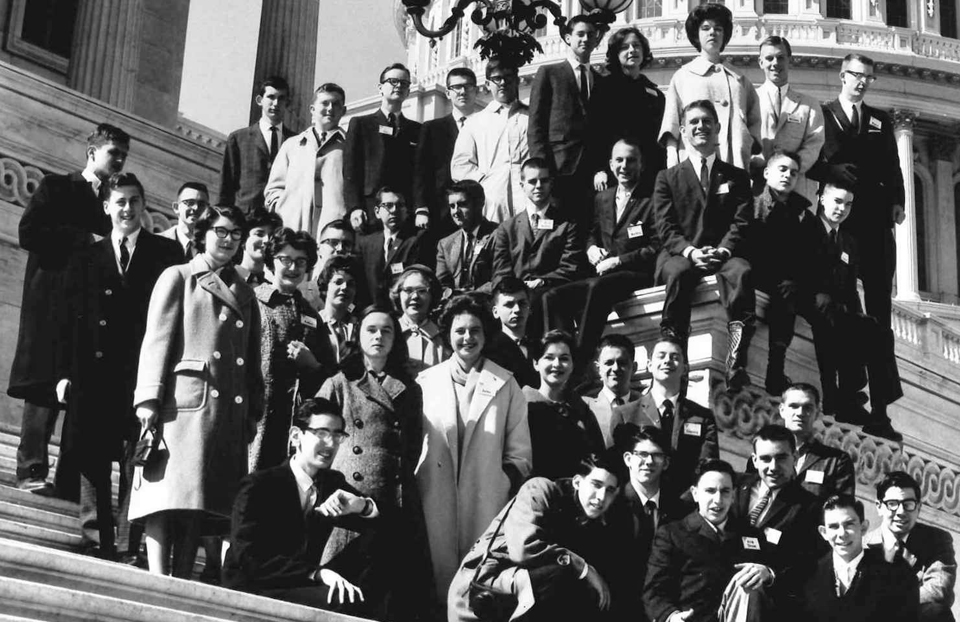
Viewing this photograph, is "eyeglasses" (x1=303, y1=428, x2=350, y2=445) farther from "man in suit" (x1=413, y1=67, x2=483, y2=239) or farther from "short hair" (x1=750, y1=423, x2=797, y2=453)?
"man in suit" (x1=413, y1=67, x2=483, y2=239)

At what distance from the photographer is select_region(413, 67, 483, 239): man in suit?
1348 cm

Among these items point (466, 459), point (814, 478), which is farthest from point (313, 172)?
point (814, 478)

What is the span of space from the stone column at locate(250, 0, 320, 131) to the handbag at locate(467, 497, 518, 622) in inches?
468

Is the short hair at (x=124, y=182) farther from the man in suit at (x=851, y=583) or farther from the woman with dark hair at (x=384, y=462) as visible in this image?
the man in suit at (x=851, y=583)

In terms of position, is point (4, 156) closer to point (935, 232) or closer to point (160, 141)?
point (160, 141)

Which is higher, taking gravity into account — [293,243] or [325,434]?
[293,243]

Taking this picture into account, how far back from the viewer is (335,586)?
792cm

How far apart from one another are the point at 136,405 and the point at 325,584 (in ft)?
4.74

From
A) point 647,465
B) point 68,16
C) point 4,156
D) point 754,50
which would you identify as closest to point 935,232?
point 754,50

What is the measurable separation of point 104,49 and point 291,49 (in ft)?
6.69

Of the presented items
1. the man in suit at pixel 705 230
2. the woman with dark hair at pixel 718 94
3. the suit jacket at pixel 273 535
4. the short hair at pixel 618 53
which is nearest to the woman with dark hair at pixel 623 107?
the short hair at pixel 618 53

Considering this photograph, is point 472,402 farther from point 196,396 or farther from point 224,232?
point 224,232

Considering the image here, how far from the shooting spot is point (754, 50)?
174 ft

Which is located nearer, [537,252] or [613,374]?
[613,374]
